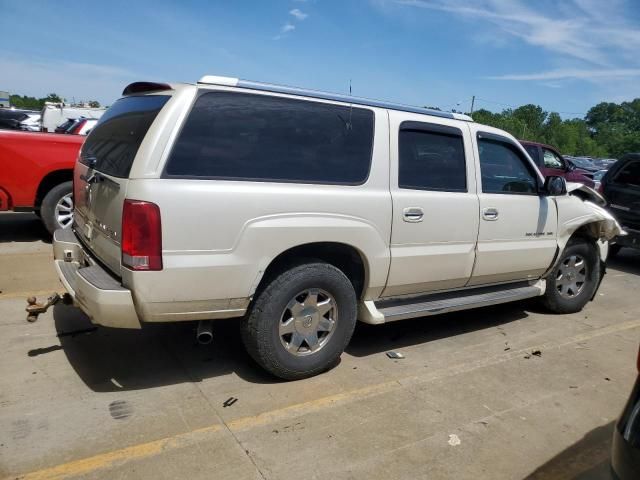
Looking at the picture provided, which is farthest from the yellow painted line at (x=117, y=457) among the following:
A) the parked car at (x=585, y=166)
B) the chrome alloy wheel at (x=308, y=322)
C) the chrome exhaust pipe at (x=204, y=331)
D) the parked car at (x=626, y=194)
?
the parked car at (x=585, y=166)

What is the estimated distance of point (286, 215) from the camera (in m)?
3.36

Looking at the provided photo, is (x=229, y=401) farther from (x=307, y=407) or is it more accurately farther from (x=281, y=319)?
(x=281, y=319)

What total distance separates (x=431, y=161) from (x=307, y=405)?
2.12 metres

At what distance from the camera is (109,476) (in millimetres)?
2607

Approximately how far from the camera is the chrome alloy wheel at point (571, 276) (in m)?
5.51

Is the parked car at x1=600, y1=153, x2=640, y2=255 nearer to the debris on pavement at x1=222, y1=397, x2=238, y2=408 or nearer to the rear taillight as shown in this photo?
the debris on pavement at x1=222, y1=397, x2=238, y2=408

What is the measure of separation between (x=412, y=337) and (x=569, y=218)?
202 centimetres

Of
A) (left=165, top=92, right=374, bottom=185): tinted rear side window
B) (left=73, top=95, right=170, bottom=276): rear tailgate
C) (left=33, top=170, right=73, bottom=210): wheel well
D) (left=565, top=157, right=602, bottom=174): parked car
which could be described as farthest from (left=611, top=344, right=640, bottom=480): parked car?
(left=565, top=157, right=602, bottom=174): parked car

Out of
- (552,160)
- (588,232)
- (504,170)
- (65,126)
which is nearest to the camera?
(504,170)

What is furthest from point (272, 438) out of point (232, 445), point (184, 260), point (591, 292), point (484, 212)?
point (591, 292)

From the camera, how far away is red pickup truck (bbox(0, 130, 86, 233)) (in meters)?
6.55

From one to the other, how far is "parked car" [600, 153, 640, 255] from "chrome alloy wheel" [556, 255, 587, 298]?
317 cm

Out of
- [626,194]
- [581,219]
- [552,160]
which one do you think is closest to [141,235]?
[581,219]

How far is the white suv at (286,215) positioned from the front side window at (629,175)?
4.86 meters
